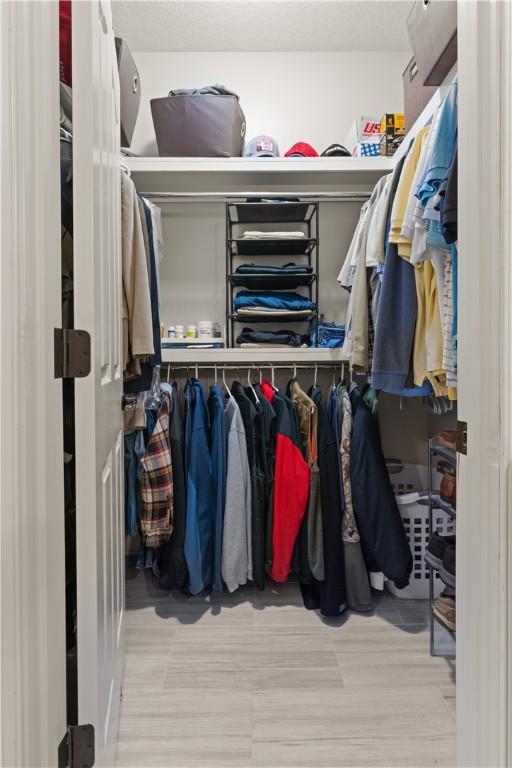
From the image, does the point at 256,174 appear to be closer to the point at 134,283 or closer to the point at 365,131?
the point at 365,131

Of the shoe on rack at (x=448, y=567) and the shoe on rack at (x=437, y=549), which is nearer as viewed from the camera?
the shoe on rack at (x=448, y=567)

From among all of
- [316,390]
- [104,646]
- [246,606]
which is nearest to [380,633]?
[246,606]

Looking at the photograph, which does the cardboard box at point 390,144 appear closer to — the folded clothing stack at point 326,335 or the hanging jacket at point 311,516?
the folded clothing stack at point 326,335

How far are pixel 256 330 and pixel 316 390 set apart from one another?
55 centimetres

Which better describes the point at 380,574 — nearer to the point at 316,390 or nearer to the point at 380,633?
the point at 380,633

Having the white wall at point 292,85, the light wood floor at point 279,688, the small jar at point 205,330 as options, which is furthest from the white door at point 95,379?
the white wall at point 292,85

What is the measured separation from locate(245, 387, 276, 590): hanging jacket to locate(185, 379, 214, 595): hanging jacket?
199mm

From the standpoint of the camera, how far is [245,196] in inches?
86.4

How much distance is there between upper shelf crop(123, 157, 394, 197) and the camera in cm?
198

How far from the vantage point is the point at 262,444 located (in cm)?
194

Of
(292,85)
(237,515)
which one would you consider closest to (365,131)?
(292,85)

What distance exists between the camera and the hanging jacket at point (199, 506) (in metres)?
1.86
